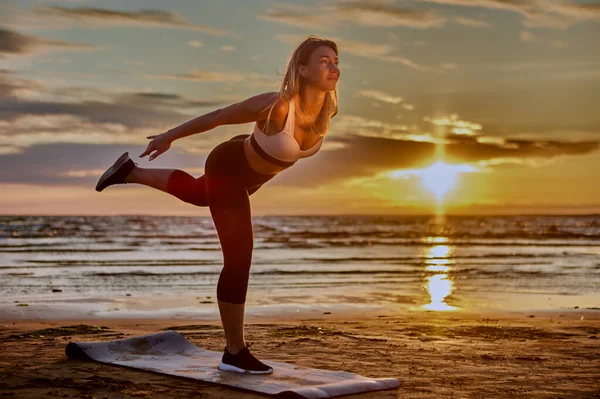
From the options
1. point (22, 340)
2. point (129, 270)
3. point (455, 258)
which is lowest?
point (22, 340)

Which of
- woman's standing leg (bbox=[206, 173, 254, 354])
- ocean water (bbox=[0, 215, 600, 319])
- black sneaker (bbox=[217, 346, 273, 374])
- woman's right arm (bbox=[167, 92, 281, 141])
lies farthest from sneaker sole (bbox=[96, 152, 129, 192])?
ocean water (bbox=[0, 215, 600, 319])

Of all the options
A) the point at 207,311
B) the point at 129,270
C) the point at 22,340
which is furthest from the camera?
the point at 129,270

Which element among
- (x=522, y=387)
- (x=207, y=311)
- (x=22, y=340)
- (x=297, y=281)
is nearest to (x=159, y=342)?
(x=22, y=340)

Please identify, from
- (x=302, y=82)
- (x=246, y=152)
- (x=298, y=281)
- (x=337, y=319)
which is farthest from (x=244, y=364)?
(x=298, y=281)

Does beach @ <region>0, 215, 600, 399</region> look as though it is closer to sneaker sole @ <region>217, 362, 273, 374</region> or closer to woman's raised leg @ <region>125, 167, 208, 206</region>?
sneaker sole @ <region>217, 362, 273, 374</region>

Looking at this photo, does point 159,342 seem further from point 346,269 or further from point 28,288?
point 346,269

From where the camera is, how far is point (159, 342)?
22.8 ft

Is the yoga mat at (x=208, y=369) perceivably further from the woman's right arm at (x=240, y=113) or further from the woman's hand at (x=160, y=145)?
the woman's right arm at (x=240, y=113)

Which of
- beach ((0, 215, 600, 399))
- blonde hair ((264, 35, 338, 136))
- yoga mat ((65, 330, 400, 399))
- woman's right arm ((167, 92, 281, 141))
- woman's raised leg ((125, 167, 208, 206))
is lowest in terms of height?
yoga mat ((65, 330, 400, 399))

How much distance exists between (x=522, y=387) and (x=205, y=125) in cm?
286

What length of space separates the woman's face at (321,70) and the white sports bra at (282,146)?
22cm

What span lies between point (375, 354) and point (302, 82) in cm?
276

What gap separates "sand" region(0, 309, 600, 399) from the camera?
5305mm

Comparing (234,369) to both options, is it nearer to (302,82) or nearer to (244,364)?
(244,364)
